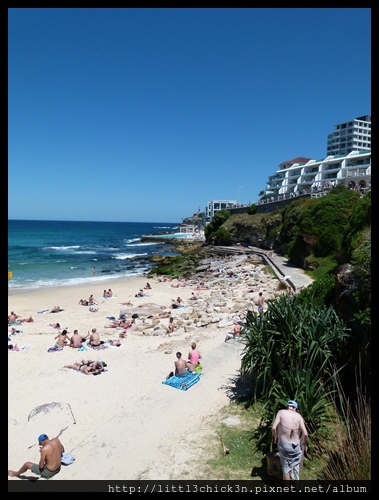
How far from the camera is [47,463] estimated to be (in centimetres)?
577

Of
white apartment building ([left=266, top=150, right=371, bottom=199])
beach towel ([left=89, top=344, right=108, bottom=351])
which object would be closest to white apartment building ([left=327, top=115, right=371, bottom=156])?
white apartment building ([left=266, top=150, right=371, bottom=199])

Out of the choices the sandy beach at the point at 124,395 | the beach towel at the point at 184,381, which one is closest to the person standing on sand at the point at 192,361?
the beach towel at the point at 184,381

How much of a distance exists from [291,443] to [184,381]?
4.34 metres

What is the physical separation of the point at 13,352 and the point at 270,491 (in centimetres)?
1118

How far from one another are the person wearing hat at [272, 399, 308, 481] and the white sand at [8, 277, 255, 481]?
1.60 metres

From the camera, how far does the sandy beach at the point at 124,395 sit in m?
5.85

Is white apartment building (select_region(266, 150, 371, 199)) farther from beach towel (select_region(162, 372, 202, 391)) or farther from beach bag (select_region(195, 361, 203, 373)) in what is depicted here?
beach towel (select_region(162, 372, 202, 391))

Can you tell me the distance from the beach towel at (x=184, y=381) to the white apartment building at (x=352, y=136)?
107552mm

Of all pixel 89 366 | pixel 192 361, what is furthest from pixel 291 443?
pixel 89 366
